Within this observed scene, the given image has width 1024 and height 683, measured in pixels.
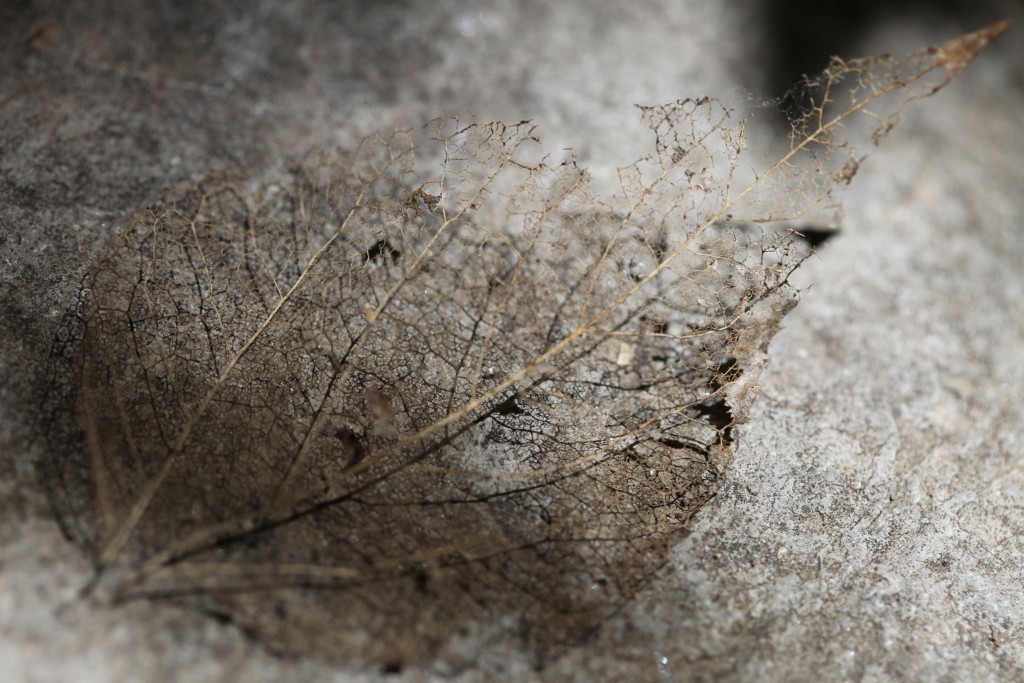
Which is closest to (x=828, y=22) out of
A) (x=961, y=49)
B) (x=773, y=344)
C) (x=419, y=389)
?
(x=961, y=49)

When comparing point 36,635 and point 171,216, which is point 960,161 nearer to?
point 171,216

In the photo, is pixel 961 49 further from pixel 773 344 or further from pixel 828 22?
pixel 828 22

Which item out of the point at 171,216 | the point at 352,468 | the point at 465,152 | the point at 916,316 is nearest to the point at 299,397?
the point at 352,468

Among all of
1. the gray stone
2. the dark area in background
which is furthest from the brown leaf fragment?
the dark area in background

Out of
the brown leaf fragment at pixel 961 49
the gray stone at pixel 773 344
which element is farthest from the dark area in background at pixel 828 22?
the brown leaf fragment at pixel 961 49

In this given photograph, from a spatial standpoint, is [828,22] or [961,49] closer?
[961,49]

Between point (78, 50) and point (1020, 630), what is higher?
point (78, 50)
